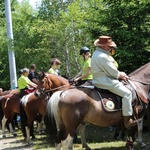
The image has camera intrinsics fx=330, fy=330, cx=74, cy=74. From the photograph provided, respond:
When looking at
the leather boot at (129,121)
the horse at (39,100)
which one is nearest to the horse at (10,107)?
the horse at (39,100)

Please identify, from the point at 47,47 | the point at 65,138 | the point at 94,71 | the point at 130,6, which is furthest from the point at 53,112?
the point at 47,47

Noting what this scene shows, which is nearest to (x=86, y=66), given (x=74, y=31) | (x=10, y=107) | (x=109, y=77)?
(x=109, y=77)

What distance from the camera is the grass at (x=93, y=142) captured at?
9.52 metres

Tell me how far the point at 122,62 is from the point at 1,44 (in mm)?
19181

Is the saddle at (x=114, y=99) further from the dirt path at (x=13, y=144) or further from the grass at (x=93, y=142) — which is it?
the dirt path at (x=13, y=144)

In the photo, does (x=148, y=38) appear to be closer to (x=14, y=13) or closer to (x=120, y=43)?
(x=120, y=43)

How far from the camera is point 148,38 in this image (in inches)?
441

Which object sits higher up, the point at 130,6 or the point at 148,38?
the point at 130,6

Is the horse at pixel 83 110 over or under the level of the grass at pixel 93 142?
over

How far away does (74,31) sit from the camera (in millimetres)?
18109

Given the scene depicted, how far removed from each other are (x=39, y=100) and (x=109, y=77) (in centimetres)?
436

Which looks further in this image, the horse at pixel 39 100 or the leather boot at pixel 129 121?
the horse at pixel 39 100

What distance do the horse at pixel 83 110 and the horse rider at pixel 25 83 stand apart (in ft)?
15.3

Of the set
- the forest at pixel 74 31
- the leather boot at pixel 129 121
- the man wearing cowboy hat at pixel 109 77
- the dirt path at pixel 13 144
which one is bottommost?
the dirt path at pixel 13 144
